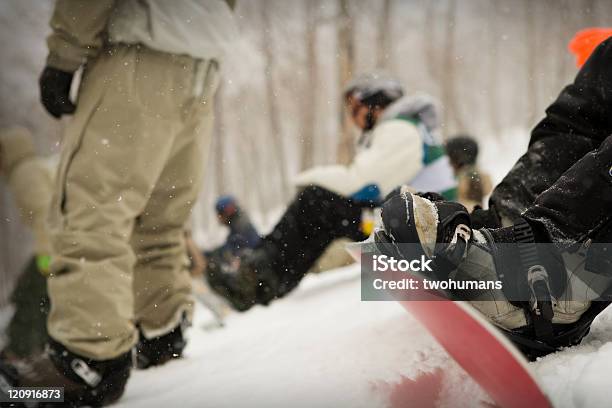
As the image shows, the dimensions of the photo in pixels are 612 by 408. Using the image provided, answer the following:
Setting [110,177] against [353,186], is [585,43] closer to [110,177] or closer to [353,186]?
[353,186]

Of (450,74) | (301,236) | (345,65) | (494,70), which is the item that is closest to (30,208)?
(301,236)

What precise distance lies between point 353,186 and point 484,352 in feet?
2.69

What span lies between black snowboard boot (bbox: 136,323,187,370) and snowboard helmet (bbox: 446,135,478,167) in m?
0.79

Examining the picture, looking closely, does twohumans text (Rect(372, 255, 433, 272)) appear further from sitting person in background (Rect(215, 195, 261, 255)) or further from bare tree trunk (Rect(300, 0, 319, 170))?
sitting person in background (Rect(215, 195, 261, 255))

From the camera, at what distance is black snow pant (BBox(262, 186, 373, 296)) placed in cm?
124

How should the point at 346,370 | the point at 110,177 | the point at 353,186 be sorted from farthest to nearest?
the point at 353,186
the point at 110,177
the point at 346,370

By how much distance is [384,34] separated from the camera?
4.86 feet

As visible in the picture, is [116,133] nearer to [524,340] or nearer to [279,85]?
[524,340]

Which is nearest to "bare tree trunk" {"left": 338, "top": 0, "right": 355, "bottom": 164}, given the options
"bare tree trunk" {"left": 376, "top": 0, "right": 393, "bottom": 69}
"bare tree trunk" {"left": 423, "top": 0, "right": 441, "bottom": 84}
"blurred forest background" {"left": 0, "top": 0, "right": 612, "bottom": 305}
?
"blurred forest background" {"left": 0, "top": 0, "right": 612, "bottom": 305}

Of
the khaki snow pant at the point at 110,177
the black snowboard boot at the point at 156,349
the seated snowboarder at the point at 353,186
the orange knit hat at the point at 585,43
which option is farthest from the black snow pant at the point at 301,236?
the orange knit hat at the point at 585,43

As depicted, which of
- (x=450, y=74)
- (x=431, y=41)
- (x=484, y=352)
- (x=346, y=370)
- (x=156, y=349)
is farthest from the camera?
(x=450, y=74)

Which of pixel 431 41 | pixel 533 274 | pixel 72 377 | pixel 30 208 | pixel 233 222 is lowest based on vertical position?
pixel 233 222

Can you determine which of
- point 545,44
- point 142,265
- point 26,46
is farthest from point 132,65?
point 545,44

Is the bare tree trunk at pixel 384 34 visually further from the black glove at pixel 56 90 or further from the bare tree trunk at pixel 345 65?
Answer: the black glove at pixel 56 90
